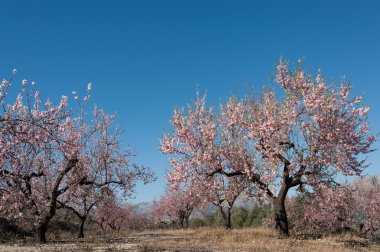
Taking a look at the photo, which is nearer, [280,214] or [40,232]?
[40,232]

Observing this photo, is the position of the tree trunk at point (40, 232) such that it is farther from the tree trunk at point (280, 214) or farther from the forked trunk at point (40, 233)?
the tree trunk at point (280, 214)

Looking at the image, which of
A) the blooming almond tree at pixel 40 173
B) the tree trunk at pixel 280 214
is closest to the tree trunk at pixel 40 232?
the blooming almond tree at pixel 40 173

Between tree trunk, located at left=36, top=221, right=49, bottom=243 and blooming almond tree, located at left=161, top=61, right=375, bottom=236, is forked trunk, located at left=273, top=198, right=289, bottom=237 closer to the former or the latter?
blooming almond tree, located at left=161, top=61, right=375, bottom=236

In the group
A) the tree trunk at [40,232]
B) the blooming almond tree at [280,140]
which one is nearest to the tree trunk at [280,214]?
the blooming almond tree at [280,140]

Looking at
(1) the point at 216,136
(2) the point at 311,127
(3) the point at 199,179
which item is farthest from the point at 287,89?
(3) the point at 199,179

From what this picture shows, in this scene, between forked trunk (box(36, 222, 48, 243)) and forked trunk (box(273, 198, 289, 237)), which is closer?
forked trunk (box(36, 222, 48, 243))

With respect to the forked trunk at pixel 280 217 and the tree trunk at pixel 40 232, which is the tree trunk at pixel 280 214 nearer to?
the forked trunk at pixel 280 217

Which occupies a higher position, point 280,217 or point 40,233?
point 280,217

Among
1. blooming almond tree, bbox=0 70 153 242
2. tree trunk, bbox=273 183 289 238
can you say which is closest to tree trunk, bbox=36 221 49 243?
blooming almond tree, bbox=0 70 153 242

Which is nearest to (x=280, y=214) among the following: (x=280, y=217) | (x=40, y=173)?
(x=280, y=217)

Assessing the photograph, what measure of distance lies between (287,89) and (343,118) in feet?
12.1

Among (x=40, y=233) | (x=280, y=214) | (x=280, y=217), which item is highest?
(x=280, y=214)

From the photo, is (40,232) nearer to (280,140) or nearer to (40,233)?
(40,233)

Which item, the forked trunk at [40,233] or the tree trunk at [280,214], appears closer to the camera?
the forked trunk at [40,233]
